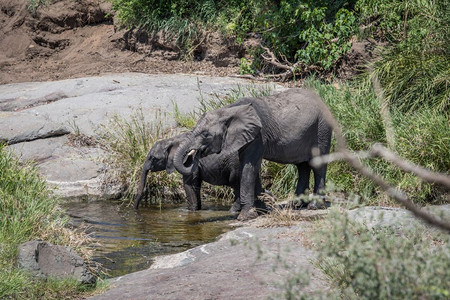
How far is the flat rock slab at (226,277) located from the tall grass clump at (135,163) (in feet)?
15.6

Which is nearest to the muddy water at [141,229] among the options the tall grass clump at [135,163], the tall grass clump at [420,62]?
the tall grass clump at [135,163]

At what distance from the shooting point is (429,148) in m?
10.1

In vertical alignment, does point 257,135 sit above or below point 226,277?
above

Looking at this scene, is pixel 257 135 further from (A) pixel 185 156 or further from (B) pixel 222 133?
(A) pixel 185 156

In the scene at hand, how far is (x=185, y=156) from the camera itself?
364 inches

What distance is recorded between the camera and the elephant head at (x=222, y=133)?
29.4ft

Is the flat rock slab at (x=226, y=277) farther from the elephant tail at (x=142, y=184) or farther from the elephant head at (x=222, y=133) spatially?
the elephant tail at (x=142, y=184)

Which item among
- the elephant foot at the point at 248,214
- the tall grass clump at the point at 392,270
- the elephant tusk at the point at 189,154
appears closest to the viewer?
the tall grass clump at the point at 392,270

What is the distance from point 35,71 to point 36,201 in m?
13.2

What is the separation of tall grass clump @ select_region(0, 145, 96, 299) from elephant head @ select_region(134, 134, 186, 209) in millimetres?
2974

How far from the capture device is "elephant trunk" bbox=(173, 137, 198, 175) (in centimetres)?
908

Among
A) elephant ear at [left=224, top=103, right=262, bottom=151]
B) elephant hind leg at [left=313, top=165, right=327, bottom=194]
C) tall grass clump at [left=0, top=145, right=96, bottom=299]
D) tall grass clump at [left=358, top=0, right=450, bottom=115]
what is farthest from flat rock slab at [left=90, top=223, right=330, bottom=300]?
tall grass clump at [left=358, top=0, right=450, bottom=115]

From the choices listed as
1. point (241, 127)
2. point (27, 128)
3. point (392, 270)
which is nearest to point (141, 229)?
point (241, 127)

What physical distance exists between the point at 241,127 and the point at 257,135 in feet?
0.87
